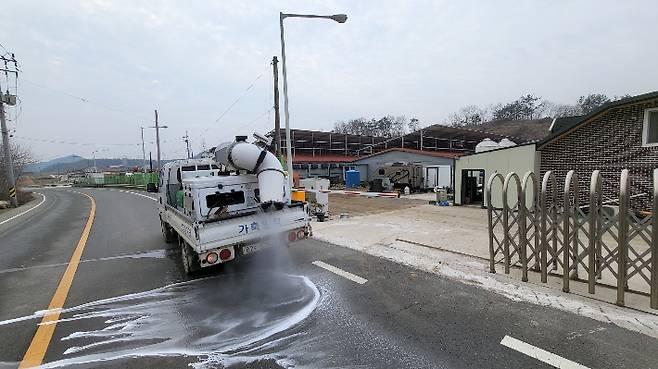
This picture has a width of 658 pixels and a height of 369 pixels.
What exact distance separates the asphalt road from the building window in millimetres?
8843

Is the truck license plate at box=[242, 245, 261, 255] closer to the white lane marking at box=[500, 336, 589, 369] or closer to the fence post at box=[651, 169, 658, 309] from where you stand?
the white lane marking at box=[500, 336, 589, 369]

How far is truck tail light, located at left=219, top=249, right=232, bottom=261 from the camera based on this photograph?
515 cm

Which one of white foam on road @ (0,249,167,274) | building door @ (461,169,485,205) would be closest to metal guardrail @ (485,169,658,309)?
white foam on road @ (0,249,167,274)

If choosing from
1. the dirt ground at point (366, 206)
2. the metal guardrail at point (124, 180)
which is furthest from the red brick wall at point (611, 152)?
the metal guardrail at point (124, 180)

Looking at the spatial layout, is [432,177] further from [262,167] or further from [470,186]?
[262,167]

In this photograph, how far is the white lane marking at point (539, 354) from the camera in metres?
3.10

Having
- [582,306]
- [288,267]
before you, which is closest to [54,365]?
[288,267]

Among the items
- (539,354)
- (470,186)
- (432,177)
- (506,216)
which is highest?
(432,177)

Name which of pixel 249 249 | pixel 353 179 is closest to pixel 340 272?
pixel 249 249

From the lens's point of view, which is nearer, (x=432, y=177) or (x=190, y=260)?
(x=190, y=260)

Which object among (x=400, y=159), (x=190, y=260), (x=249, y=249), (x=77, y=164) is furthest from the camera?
(x=77, y=164)

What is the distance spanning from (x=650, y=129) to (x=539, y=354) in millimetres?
10212

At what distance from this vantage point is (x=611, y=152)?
10.4 metres

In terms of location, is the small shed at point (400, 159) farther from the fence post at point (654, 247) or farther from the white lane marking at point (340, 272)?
the fence post at point (654, 247)
